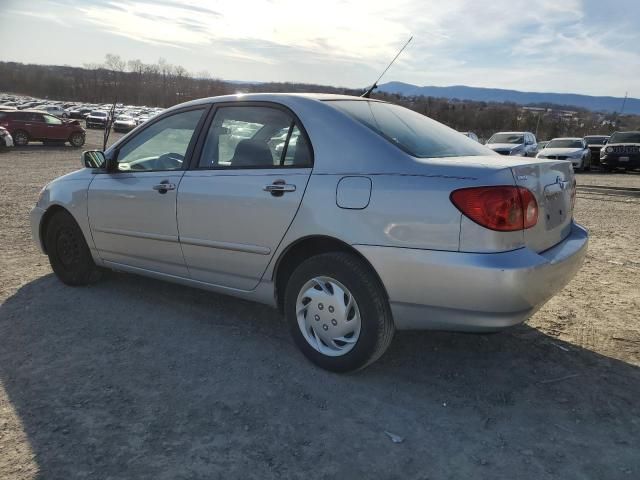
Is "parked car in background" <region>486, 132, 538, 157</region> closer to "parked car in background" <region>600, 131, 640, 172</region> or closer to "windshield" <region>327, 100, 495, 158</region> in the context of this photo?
"parked car in background" <region>600, 131, 640, 172</region>

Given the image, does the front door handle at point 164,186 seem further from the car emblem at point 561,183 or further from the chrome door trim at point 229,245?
the car emblem at point 561,183

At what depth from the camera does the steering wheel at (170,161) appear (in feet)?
12.5

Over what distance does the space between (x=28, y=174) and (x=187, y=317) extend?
1307cm

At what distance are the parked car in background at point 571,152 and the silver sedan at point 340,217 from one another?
19872 mm

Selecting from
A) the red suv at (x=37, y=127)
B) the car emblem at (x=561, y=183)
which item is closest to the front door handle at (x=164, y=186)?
the car emblem at (x=561, y=183)

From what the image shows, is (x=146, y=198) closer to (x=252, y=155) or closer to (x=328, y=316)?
(x=252, y=155)

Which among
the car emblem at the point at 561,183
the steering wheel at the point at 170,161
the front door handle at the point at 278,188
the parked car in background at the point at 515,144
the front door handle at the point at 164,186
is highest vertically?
the parked car in background at the point at 515,144

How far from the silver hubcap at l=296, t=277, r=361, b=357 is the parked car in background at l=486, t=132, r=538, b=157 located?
729 inches

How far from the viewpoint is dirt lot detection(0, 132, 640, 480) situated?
2324 mm

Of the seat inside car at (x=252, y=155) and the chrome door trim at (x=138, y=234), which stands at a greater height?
the seat inside car at (x=252, y=155)

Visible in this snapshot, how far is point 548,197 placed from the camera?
2.92m

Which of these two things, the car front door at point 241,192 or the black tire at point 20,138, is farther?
the black tire at point 20,138

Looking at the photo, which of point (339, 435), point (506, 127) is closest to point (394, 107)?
point (339, 435)

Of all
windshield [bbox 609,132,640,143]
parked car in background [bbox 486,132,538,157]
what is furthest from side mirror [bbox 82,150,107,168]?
windshield [bbox 609,132,640,143]
